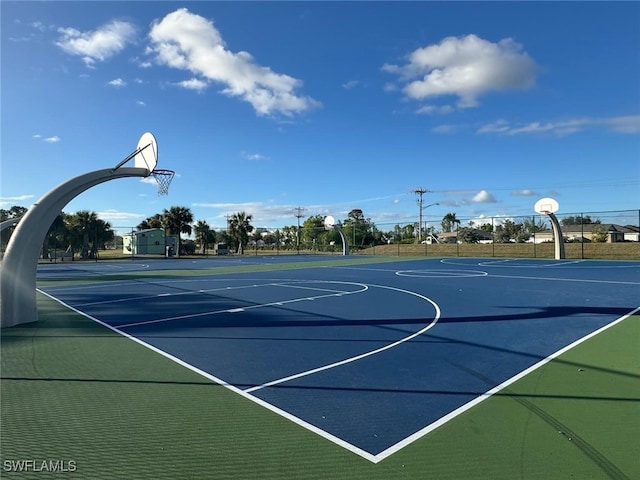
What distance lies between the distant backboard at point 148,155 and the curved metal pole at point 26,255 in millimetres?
1800

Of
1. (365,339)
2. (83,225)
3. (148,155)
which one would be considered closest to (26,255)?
(148,155)

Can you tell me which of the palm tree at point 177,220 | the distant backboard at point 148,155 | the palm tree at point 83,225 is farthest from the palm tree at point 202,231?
the distant backboard at point 148,155

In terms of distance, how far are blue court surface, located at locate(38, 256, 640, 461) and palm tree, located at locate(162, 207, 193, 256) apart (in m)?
43.4

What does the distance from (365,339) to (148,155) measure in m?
8.05

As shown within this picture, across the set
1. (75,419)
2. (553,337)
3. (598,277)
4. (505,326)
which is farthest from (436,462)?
(598,277)

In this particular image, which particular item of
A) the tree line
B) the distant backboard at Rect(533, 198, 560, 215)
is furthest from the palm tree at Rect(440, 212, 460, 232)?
the distant backboard at Rect(533, 198, 560, 215)

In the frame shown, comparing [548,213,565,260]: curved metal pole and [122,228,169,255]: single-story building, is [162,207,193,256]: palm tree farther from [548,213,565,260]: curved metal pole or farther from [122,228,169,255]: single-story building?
[548,213,565,260]: curved metal pole

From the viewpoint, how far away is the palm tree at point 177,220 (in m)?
57.8

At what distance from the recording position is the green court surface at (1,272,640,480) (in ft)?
11.1

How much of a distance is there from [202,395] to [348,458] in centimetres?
222

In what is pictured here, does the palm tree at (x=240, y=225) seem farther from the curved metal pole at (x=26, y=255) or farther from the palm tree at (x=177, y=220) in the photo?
the curved metal pole at (x=26, y=255)

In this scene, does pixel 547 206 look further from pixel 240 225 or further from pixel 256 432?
pixel 240 225

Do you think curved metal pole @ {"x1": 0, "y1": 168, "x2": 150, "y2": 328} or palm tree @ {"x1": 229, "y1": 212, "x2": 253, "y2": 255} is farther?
palm tree @ {"x1": 229, "y1": 212, "x2": 253, "y2": 255}

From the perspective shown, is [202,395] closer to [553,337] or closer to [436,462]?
[436,462]
